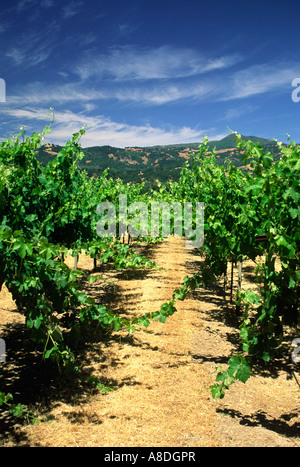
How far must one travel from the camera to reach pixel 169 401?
404 cm

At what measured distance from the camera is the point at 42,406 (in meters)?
3.89

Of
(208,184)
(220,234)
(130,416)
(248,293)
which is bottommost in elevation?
(130,416)

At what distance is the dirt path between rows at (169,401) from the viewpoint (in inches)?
131

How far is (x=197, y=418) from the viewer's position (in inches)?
144

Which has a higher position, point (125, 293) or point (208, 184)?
point (208, 184)

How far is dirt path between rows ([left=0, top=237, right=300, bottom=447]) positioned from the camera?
332 cm

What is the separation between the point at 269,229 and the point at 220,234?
332 cm

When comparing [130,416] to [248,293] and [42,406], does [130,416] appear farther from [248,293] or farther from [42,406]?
[248,293]

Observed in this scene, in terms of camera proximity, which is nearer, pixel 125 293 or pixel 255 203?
pixel 255 203
